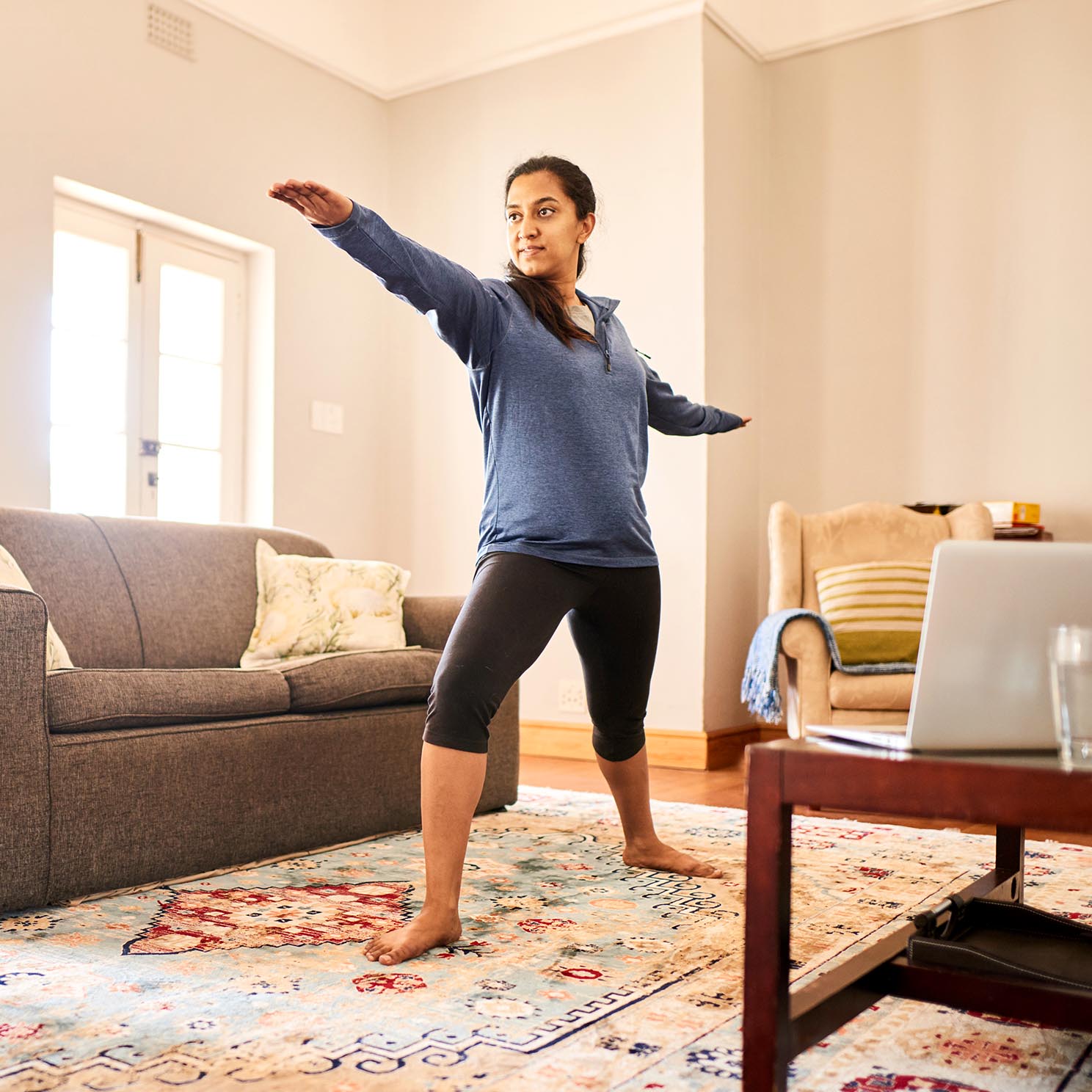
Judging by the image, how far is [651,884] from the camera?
2.22 m

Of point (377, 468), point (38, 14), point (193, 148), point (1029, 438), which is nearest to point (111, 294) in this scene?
point (193, 148)

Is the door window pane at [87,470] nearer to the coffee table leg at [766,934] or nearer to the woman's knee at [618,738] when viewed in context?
the woman's knee at [618,738]

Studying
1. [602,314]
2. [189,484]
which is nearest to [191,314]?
[189,484]

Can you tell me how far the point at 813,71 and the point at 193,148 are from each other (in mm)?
2540

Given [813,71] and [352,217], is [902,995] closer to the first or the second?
[352,217]

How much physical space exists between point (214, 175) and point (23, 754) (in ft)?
10.4

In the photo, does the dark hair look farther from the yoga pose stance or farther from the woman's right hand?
the woman's right hand

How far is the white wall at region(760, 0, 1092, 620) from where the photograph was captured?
4.23 metres

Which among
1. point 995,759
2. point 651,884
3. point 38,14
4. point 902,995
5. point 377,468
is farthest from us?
point 377,468

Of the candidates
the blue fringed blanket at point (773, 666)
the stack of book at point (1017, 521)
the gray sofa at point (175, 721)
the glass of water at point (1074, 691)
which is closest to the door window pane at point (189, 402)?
the gray sofa at point (175, 721)

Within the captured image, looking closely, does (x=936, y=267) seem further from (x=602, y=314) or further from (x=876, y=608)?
(x=602, y=314)

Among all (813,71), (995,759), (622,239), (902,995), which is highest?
(813,71)

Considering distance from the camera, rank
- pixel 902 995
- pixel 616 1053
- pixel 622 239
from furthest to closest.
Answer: pixel 622 239, pixel 616 1053, pixel 902 995

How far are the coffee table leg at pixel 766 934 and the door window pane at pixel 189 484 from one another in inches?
147
